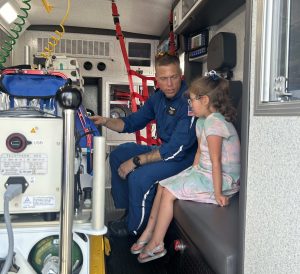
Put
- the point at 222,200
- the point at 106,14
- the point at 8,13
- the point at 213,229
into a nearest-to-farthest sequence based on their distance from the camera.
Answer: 1. the point at 213,229
2. the point at 222,200
3. the point at 8,13
4. the point at 106,14

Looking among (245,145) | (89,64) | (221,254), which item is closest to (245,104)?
(245,145)

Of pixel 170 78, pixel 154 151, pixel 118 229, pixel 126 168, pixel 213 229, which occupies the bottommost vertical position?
pixel 118 229

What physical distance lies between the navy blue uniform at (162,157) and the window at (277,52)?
1.09 metres

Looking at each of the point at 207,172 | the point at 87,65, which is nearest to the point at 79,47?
the point at 87,65

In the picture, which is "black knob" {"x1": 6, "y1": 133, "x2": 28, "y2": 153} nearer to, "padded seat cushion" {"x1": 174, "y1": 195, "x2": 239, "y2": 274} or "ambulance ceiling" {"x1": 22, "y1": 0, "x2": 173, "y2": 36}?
"padded seat cushion" {"x1": 174, "y1": 195, "x2": 239, "y2": 274}

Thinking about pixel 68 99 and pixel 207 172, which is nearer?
pixel 68 99

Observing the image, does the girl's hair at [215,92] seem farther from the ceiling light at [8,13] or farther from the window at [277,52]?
the ceiling light at [8,13]

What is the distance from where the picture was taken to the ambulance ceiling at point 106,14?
3.44m

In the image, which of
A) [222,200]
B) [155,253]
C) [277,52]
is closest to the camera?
[277,52]

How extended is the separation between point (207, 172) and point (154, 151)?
1.93 ft

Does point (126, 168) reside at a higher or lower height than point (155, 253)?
higher

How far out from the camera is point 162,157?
2.14 meters

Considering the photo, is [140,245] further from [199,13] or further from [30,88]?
[199,13]

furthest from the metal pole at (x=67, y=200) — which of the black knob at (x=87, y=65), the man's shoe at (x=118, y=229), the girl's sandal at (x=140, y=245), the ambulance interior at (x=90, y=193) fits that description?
the black knob at (x=87, y=65)
